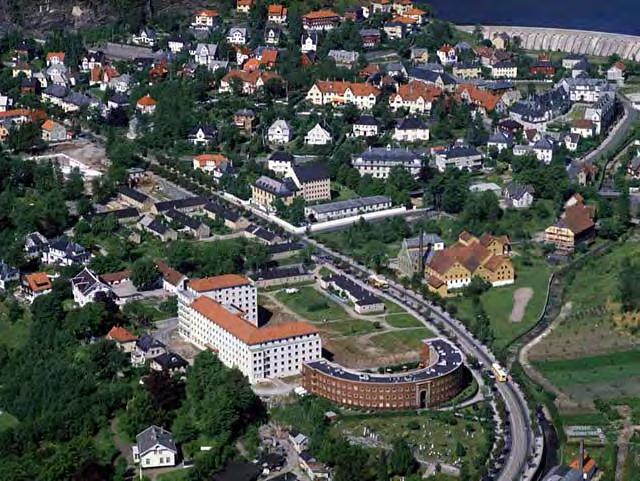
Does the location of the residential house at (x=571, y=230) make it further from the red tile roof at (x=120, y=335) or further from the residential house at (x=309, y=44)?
the residential house at (x=309, y=44)

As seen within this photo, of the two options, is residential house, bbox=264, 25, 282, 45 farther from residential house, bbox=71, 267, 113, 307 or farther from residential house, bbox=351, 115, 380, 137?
residential house, bbox=71, 267, 113, 307

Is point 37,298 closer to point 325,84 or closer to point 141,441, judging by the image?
point 141,441

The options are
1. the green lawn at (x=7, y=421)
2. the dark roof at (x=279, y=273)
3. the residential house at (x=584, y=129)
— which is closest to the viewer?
the green lawn at (x=7, y=421)

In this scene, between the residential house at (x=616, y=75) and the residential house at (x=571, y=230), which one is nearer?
the residential house at (x=571, y=230)

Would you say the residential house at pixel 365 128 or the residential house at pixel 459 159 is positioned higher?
the residential house at pixel 459 159

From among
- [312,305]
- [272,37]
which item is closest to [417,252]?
[312,305]

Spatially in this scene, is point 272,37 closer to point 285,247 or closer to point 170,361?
point 285,247

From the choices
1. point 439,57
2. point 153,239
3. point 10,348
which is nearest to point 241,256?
point 153,239

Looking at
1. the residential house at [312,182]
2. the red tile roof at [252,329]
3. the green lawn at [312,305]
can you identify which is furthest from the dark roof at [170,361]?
the residential house at [312,182]

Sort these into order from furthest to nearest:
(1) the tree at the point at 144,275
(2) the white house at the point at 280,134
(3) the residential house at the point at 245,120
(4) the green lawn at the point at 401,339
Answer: (3) the residential house at the point at 245,120, (2) the white house at the point at 280,134, (1) the tree at the point at 144,275, (4) the green lawn at the point at 401,339
